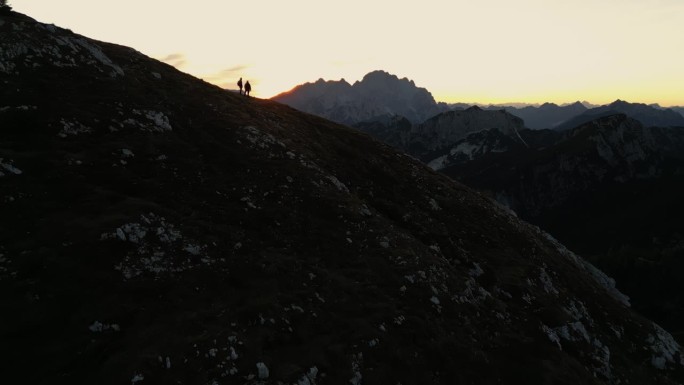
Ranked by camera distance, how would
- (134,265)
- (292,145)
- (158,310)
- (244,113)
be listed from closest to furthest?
(158,310), (134,265), (292,145), (244,113)

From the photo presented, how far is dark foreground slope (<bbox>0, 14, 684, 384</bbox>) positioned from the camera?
68.4 feet

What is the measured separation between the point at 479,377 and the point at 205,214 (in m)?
20.6

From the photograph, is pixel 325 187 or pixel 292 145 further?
pixel 292 145

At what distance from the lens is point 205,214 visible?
32156mm

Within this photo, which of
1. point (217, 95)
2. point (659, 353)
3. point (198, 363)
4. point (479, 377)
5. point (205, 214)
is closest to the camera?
point (198, 363)

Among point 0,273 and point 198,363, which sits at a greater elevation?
point 0,273

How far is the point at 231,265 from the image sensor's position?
27969 millimetres

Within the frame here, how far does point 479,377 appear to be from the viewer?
2728 centimetres

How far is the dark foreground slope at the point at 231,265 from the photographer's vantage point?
20859 mm

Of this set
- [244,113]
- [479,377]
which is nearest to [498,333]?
[479,377]

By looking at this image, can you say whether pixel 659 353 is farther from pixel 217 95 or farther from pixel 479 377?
pixel 217 95

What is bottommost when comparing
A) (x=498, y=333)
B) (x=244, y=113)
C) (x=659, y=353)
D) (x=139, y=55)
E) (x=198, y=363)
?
(x=659, y=353)

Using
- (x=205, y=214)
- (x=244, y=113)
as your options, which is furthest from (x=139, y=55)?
(x=205, y=214)

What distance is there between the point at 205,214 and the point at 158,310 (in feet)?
34.6
